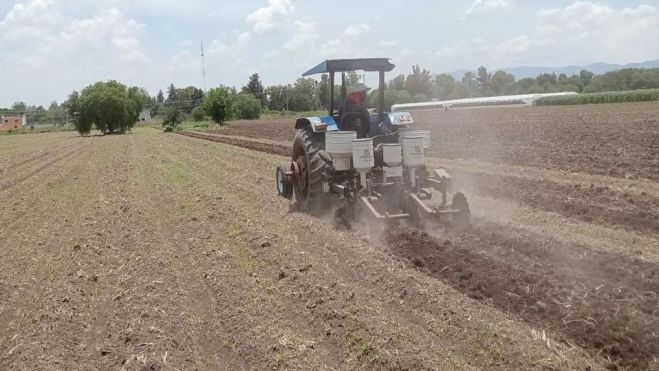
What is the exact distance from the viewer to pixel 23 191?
1469 cm

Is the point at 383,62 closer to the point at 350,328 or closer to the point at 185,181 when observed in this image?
the point at 350,328

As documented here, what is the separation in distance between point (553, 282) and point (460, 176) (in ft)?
25.1

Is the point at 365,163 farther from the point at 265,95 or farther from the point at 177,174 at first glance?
the point at 265,95

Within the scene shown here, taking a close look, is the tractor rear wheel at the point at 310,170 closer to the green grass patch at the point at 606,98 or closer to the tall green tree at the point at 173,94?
the green grass patch at the point at 606,98

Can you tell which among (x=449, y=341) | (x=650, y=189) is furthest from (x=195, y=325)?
(x=650, y=189)

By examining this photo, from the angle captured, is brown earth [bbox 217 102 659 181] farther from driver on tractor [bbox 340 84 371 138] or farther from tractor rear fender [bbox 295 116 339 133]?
tractor rear fender [bbox 295 116 339 133]

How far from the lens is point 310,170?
9.20 meters

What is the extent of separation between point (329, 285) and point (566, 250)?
2.89m

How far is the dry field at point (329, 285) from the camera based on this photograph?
4.38 m

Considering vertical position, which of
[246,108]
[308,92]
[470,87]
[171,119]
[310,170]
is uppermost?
[470,87]

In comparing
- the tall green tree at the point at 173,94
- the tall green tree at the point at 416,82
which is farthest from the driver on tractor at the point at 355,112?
the tall green tree at the point at 173,94

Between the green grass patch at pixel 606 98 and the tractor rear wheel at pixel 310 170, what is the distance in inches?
1915

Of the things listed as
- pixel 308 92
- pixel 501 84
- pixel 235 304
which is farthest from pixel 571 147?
pixel 501 84

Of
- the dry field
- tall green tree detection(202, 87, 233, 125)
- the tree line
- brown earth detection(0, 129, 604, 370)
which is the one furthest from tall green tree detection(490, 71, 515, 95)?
brown earth detection(0, 129, 604, 370)
